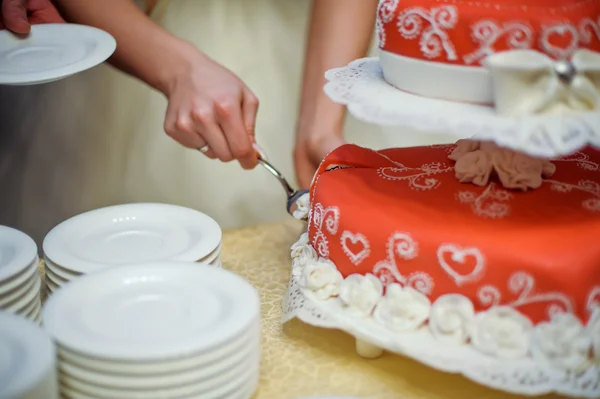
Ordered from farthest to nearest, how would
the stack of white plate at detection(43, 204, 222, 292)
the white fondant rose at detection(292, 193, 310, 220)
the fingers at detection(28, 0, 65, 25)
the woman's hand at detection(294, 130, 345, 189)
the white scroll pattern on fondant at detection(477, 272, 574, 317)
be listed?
the woman's hand at detection(294, 130, 345, 189), the fingers at detection(28, 0, 65, 25), the white fondant rose at detection(292, 193, 310, 220), the stack of white plate at detection(43, 204, 222, 292), the white scroll pattern on fondant at detection(477, 272, 574, 317)

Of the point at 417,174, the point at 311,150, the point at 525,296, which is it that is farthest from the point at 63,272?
the point at 311,150

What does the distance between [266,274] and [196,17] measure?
1.13 metres

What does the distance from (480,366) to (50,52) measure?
103cm

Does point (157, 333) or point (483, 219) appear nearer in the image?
point (157, 333)

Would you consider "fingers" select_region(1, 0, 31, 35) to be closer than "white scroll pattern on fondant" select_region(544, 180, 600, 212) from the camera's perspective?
No

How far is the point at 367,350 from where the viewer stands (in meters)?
1.19

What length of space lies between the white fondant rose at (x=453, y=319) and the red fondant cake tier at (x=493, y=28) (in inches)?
13.7

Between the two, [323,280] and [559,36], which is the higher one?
[559,36]

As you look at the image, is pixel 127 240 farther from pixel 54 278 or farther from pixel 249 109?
pixel 249 109

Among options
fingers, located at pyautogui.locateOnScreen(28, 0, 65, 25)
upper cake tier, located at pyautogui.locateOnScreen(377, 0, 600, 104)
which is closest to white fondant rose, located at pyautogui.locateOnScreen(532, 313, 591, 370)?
upper cake tier, located at pyautogui.locateOnScreen(377, 0, 600, 104)

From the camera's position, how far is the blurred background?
217cm

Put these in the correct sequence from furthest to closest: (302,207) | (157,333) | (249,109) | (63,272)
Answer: (249,109), (302,207), (63,272), (157,333)

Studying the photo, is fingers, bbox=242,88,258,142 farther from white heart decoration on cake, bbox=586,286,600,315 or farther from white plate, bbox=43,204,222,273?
white heart decoration on cake, bbox=586,286,600,315

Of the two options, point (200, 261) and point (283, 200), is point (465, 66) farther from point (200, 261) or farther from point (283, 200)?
point (283, 200)
